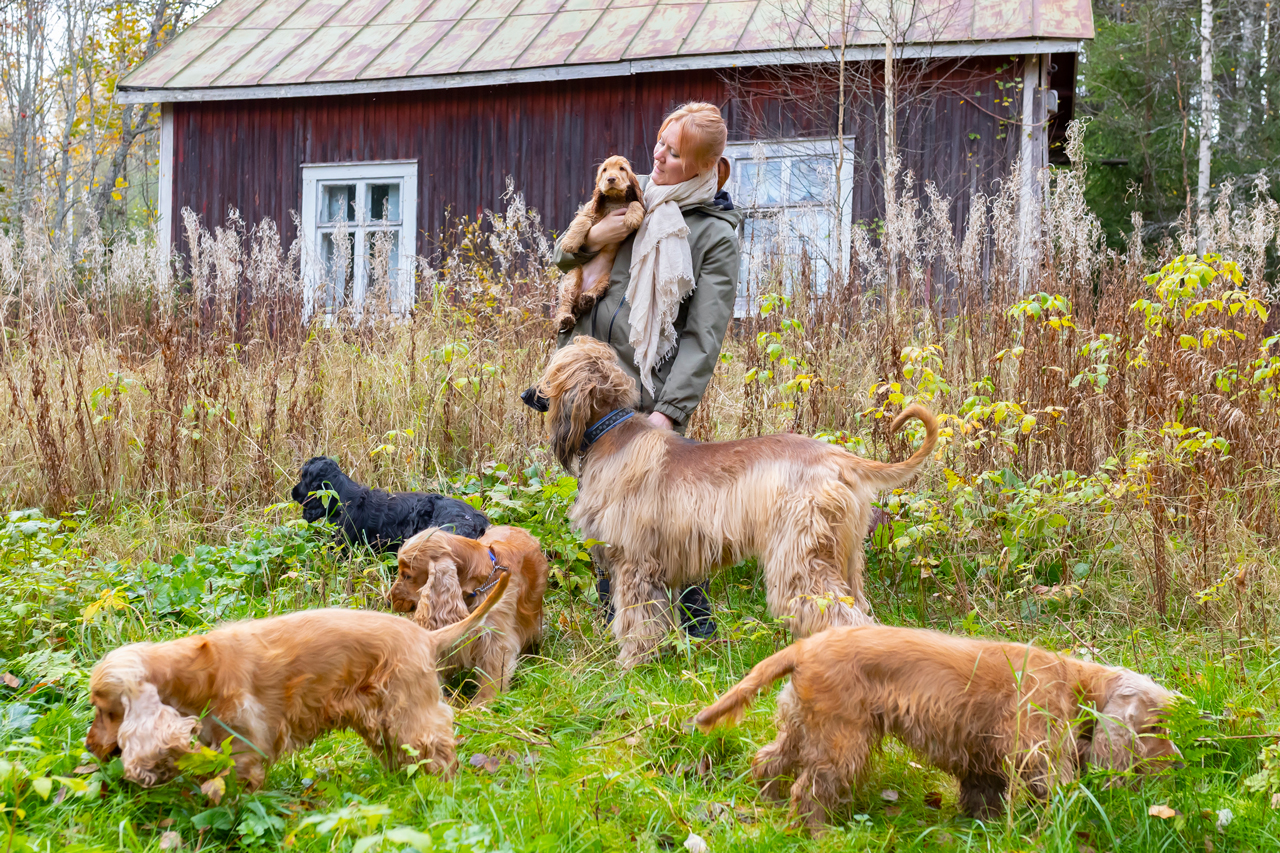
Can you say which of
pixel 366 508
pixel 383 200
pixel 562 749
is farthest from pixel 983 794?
pixel 383 200

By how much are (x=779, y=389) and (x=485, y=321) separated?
2.37 m

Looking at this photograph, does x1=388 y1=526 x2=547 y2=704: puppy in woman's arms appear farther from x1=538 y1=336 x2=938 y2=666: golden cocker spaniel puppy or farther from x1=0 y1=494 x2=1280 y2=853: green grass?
x1=538 y1=336 x2=938 y2=666: golden cocker spaniel puppy

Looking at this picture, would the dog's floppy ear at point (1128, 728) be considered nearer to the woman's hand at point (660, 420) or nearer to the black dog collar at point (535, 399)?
the woman's hand at point (660, 420)

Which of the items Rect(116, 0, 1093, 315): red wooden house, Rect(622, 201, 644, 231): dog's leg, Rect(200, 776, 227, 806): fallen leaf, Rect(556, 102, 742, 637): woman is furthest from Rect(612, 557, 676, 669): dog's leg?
Rect(116, 0, 1093, 315): red wooden house

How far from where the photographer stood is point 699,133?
4176 millimetres

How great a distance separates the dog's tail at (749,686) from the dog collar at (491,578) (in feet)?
3.95

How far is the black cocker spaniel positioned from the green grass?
0.12m

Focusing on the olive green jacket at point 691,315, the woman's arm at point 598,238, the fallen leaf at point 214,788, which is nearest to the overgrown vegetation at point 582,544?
the fallen leaf at point 214,788

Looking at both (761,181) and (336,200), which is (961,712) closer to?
(761,181)

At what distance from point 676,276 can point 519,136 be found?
10.4 metres

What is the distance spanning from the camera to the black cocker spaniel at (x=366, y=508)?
4676 mm

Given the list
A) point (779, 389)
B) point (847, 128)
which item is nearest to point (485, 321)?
point (779, 389)

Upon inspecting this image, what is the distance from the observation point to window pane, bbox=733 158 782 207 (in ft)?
41.2

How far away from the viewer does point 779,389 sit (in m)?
5.82
